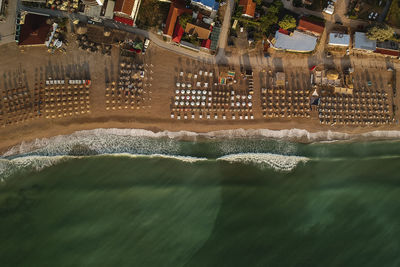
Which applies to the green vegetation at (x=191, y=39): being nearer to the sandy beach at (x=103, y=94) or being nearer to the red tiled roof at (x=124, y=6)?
the sandy beach at (x=103, y=94)

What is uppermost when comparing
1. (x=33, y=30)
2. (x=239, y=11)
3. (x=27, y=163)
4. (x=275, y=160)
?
(x=239, y=11)

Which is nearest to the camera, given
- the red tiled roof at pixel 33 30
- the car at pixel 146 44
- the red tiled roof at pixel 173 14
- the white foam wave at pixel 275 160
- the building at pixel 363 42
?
the red tiled roof at pixel 33 30

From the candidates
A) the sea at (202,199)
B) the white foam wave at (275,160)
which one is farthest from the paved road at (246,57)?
the white foam wave at (275,160)

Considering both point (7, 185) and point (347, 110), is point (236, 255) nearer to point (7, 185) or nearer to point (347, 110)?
point (347, 110)

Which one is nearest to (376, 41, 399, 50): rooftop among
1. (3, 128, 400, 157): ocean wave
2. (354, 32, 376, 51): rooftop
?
(354, 32, 376, 51): rooftop

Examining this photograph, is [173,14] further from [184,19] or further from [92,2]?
[92,2]

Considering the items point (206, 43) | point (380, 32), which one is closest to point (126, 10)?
point (206, 43)
